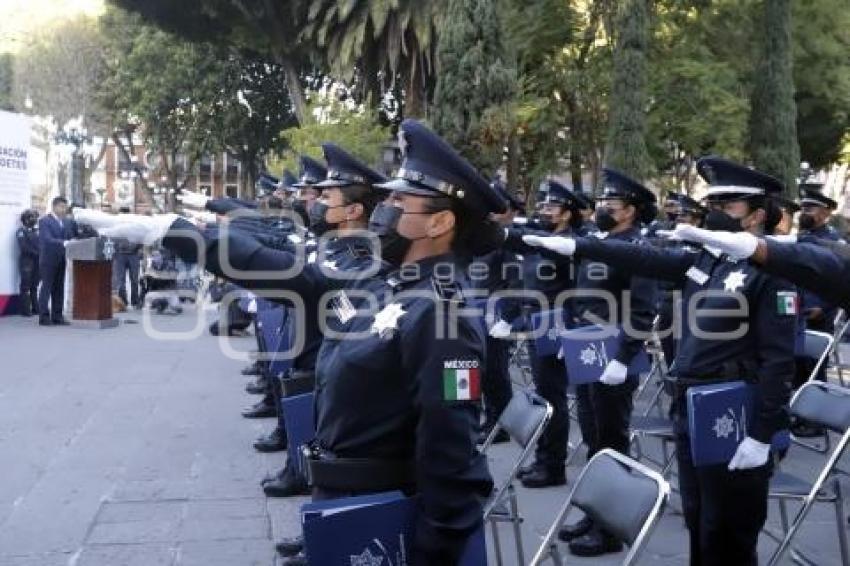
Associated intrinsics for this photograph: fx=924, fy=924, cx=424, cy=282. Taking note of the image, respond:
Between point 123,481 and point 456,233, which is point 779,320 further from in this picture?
point 123,481

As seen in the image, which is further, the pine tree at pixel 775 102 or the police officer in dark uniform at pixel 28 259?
the pine tree at pixel 775 102

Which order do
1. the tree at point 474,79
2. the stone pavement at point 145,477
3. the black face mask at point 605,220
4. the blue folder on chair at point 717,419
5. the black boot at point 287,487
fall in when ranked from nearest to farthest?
the blue folder on chair at point 717,419, the stone pavement at point 145,477, the black face mask at point 605,220, the black boot at point 287,487, the tree at point 474,79

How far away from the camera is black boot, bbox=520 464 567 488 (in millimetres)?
6131

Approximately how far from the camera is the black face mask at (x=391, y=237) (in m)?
2.87

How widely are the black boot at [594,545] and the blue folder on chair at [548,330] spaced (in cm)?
144

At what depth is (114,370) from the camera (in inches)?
416

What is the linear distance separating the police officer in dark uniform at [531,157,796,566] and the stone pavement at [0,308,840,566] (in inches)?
39.3

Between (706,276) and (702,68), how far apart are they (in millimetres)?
16971

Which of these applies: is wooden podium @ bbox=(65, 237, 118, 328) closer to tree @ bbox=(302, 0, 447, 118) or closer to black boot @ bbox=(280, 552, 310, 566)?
black boot @ bbox=(280, 552, 310, 566)

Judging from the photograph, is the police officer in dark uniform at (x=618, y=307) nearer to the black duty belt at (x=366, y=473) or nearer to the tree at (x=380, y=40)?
the black duty belt at (x=366, y=473)

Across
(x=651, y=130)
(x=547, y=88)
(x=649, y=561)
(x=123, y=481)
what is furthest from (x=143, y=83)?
(x=649, y=561)

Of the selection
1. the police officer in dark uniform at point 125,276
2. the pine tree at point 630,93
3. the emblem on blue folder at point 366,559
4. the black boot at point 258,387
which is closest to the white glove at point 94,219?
the emblem on blue folder at point 366,559

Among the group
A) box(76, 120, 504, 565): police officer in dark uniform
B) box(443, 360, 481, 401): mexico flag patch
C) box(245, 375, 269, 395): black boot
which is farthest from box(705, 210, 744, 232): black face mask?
box(245, 375, 269, 395): black boot

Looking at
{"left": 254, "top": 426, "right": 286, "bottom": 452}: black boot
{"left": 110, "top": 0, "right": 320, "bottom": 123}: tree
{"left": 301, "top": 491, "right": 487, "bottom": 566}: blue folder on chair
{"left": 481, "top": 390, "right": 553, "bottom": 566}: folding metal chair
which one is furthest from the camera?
{"left": 110, "top": 0, "right": 320, "bottom": 123}: tree
